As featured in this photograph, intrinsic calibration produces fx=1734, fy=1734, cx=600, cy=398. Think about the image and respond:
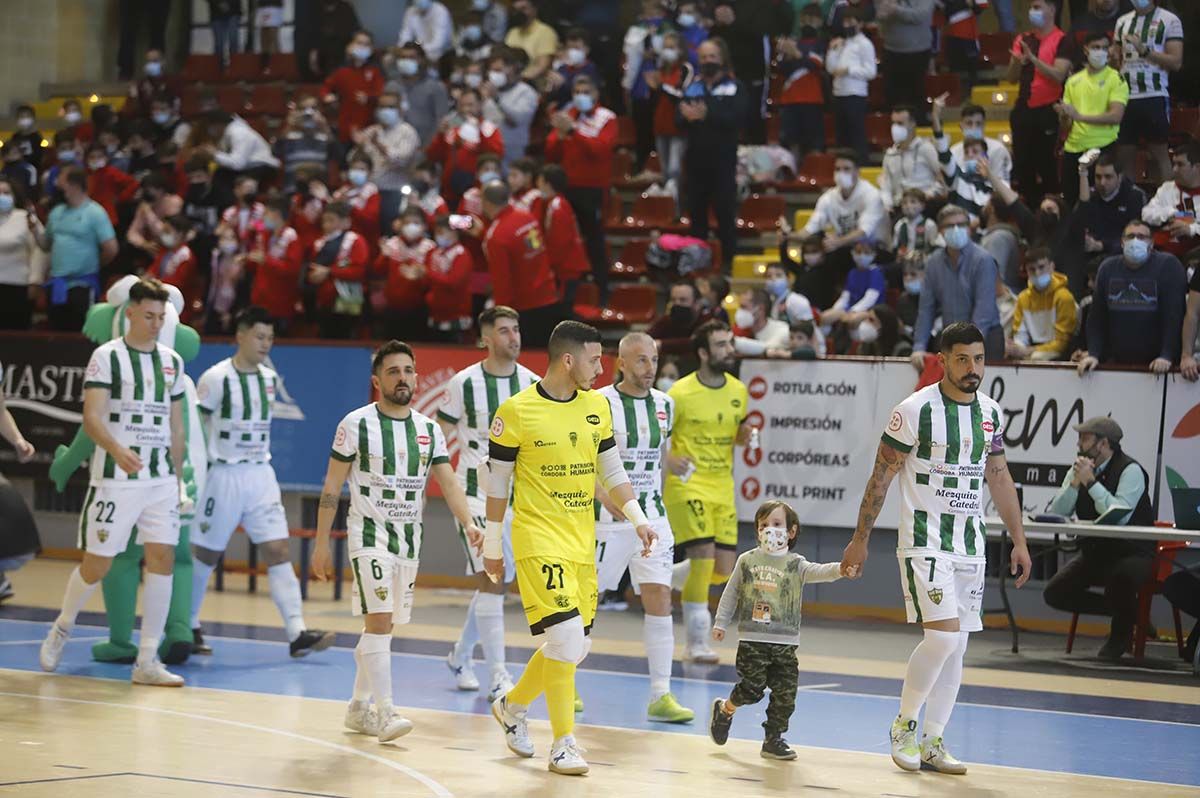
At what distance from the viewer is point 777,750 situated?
30.5ft

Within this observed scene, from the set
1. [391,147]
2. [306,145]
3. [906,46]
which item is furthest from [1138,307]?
[306,145]

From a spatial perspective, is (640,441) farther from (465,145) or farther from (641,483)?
(465,145)

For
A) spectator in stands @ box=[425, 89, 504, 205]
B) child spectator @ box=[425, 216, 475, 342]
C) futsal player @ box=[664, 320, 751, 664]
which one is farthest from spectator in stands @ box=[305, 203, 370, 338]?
futsal player @ box=[664, 320, 751, 664]

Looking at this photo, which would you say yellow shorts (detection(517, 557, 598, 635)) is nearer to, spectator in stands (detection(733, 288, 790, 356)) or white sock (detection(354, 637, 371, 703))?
white sock (detection(354, 637, 371, 703))

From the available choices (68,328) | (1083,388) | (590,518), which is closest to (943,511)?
(590,518)

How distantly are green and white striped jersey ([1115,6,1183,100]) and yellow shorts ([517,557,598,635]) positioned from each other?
10.3 m

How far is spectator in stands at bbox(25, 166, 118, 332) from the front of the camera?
A: 19750 millimetres

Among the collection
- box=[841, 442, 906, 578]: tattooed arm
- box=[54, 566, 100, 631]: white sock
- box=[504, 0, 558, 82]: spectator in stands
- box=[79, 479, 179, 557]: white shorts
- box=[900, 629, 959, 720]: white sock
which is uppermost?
box=[504, 0, 558, 82]: spectator in stands

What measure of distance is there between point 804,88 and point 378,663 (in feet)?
38.7

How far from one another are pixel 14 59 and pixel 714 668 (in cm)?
1892

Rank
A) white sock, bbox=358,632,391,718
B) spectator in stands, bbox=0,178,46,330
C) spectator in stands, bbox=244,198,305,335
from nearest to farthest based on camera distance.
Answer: white sock, bbox=358,632,391,718 → spectator in stands, bbox=244,198,305,335 → spectator in stands, bbox=0,178,46,330

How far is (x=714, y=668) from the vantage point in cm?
1261

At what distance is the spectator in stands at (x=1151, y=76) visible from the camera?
16656mm

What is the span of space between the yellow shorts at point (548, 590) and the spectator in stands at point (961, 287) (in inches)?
268
